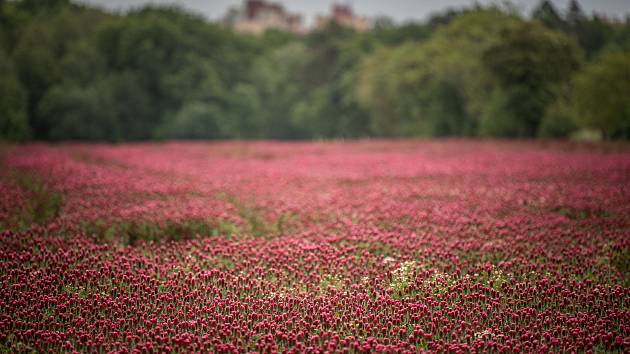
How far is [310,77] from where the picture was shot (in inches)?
2953

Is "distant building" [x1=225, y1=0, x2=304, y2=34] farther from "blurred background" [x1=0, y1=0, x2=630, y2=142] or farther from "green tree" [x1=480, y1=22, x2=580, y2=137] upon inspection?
"green tree" [x1=480, y1=22, x2=580, y2=137]

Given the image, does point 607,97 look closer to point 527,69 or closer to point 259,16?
point 527,69

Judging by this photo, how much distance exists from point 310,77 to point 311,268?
69825mm

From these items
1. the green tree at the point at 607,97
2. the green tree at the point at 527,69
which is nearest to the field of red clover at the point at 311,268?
the green tree at the point at 607,97

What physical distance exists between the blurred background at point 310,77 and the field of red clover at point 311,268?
2813 centimetres

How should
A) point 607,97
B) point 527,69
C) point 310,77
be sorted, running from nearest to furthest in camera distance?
point 607,97 < point 527,69 < point 310,77

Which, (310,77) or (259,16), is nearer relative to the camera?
(310,77)

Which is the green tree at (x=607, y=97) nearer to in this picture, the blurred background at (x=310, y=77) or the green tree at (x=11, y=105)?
the blurred background at (x=310, y=77)

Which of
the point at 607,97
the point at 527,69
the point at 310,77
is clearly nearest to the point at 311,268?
the point at 607,97

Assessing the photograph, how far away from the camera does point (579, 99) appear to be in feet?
112

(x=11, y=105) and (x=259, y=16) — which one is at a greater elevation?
(x=259, y=16)

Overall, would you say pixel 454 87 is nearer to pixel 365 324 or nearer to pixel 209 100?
pixel 209 100

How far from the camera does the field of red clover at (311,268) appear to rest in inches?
207

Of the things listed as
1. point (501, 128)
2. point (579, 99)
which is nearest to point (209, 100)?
point (501, 128)
